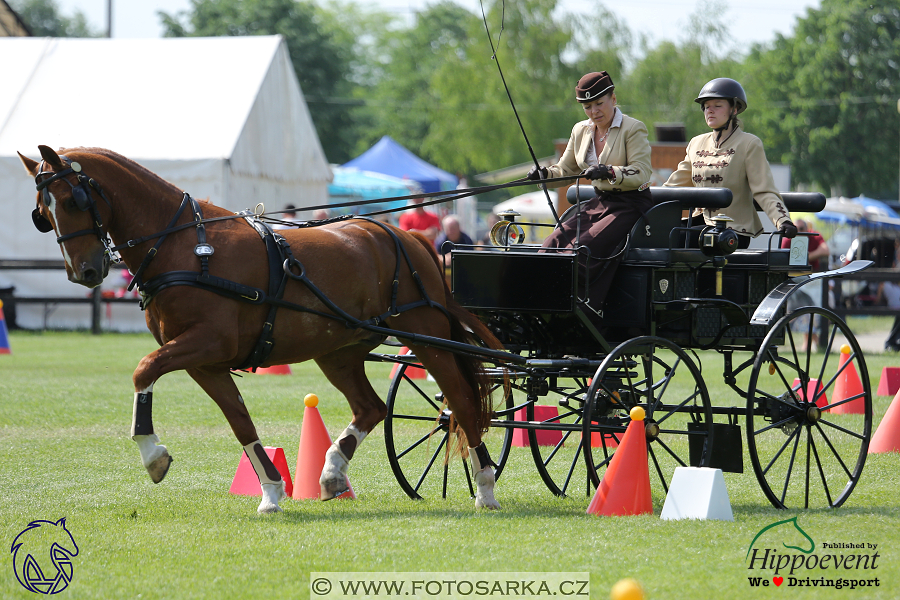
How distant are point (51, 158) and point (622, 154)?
10.9ft

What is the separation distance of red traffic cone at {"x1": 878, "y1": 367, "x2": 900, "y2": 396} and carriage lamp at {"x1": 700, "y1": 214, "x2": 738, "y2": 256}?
18.1 ft

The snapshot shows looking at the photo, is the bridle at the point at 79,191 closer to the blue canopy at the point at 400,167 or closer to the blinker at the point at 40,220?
the blinker at the point at 40,220

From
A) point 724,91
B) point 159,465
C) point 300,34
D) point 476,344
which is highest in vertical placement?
point 300,34

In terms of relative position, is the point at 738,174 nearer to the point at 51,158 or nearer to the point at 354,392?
the point at 354,392

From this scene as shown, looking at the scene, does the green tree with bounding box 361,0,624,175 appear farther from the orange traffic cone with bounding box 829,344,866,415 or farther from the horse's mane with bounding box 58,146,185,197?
the horse's mane with bounding box 58,146,185,197

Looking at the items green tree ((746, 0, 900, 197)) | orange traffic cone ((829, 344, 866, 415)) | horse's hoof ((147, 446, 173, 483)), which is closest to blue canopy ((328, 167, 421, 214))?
orange traffic cone ((829, 344, 866, 415))

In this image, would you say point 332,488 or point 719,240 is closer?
point 719,240

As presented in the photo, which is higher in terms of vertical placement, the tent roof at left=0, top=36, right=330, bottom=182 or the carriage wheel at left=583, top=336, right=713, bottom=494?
the tent roof at left=0, top=36, right=330, bottom=182

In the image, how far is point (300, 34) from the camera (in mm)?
51719

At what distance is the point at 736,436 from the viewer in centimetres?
609

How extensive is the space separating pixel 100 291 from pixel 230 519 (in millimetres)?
14348

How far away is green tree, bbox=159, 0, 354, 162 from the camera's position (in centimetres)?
5125

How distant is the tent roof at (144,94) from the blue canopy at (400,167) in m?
Answer: 9.05

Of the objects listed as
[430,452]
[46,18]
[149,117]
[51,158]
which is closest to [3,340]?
[149,117]
